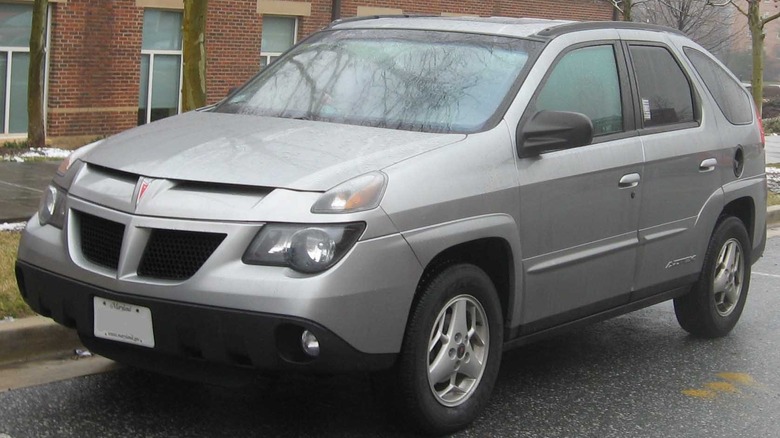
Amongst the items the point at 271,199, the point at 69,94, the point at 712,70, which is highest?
the point at 712,70

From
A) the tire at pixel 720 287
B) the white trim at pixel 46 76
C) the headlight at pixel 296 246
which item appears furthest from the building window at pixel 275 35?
the headlight at pixel 296 246

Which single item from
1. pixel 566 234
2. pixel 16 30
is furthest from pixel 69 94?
pixel 566 234

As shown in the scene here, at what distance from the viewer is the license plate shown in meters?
4.72

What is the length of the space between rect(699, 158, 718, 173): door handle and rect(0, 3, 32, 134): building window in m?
12.9

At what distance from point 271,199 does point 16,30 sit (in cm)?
1404

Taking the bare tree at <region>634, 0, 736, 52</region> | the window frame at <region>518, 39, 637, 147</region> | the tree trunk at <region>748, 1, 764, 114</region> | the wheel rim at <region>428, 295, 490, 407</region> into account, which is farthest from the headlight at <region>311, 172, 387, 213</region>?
the bare tree at <region>634, 0, 736, 52</region>

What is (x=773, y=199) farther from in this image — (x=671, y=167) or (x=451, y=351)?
(x=451, y=351)

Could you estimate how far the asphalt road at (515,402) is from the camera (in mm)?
5258

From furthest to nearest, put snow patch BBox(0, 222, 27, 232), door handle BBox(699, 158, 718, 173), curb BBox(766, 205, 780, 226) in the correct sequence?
curb BBox(766, 205, 780, 226) → snow patch BBox(0, 222, 27, 232) → door handle BBox(699, 158, 718, 173)

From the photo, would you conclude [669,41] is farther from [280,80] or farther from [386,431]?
[386,431]

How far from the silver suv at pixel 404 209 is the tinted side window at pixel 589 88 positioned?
0.01 meters

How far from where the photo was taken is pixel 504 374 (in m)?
6.37

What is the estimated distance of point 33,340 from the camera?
6047mm

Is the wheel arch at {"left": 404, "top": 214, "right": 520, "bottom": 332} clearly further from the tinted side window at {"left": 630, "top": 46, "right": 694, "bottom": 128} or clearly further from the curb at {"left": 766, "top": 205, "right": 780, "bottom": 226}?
the curb at {"left": 766, "top": 205, "right": 780, "bottom": 226}
